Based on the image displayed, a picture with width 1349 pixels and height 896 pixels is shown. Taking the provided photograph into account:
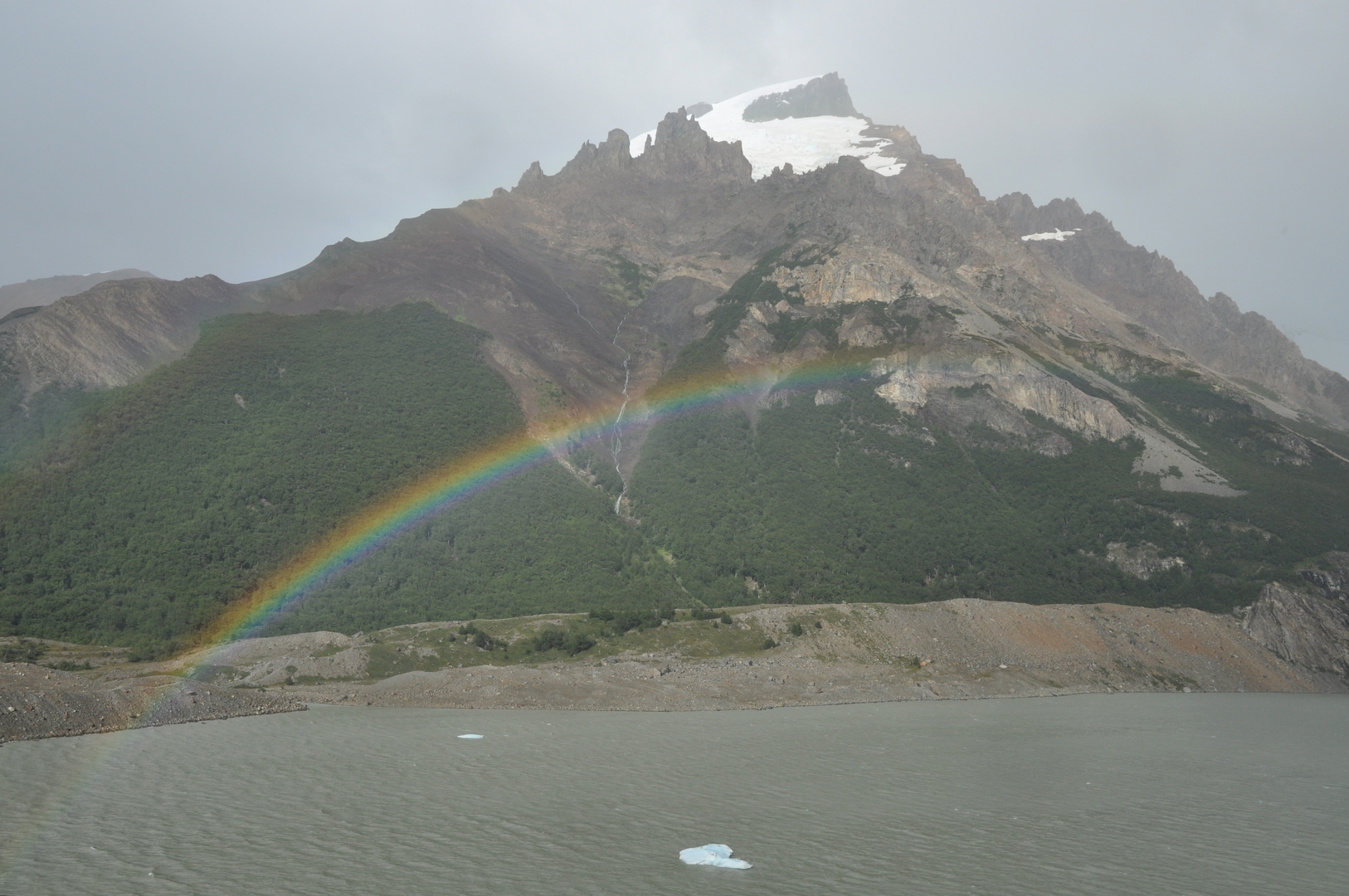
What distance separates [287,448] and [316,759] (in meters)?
79.7

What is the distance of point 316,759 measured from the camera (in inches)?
1401

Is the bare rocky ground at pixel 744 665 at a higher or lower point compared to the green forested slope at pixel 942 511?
lower

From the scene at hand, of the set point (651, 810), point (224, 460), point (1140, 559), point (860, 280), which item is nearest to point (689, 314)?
point (860, 280)

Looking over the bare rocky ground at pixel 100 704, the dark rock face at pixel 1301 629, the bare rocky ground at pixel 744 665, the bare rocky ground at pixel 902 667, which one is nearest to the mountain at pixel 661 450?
the dark rock face at pixel 1301 629

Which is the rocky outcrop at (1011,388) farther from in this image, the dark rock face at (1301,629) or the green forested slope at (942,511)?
the dark rock face at (1301,629)

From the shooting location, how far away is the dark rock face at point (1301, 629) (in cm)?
9112

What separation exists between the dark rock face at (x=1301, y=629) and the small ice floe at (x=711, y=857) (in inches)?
3817

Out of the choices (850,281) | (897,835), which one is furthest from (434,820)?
(850,281)

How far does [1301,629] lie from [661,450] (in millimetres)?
91524

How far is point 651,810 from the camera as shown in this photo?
2822 centimetres

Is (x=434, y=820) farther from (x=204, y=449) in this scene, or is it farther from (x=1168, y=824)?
(x=204, y=449)

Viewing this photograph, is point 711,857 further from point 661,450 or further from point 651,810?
point 661,450

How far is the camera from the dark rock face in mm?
91125

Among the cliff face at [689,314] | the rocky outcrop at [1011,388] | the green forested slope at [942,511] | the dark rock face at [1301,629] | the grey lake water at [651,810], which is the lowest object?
the dark rock face at [1301,629]
